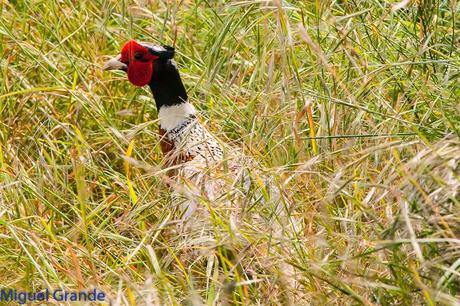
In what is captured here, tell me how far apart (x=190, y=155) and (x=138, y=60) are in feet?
2.21

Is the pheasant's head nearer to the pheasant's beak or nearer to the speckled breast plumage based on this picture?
the pheasant's beak

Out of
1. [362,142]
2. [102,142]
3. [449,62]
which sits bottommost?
[102,142]

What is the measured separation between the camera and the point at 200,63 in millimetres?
4684

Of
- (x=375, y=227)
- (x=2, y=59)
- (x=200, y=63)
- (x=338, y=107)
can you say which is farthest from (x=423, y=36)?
(x=2, y=59)

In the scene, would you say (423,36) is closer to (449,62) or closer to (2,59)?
(449,62)

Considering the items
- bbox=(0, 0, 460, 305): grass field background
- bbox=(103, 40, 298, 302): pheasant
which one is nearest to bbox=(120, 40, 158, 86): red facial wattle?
bbox=(103, 40, 298, 302): pheasant

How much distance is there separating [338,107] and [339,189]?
2.82ft

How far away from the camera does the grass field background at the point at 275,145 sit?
2617 mm

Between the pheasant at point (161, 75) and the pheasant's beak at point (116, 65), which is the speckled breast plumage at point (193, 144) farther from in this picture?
the pheasant's beak at point (116, 65)

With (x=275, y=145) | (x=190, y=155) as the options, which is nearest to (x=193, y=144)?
(x=275, y=145)

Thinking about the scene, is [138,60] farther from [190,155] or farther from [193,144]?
[193,144]

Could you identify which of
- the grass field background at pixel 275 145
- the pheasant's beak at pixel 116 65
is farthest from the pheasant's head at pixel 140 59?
the grass field background at pixel 275 145

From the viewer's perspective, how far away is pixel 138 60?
4.43 metres

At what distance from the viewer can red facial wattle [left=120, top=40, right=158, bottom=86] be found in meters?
4.42
